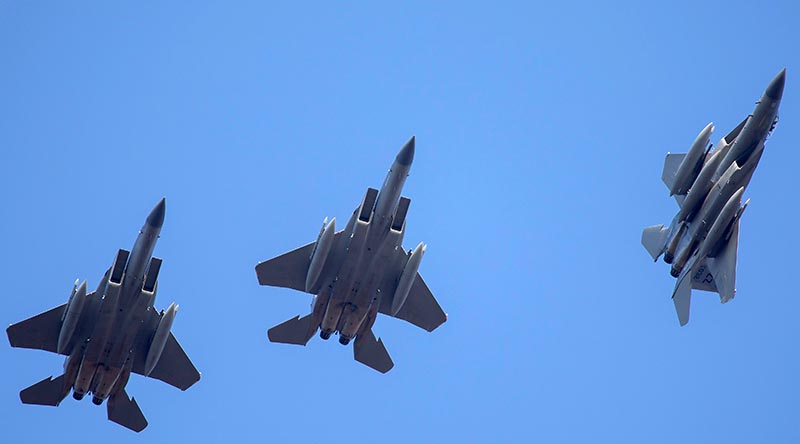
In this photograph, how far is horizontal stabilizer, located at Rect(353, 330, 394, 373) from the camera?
116ft

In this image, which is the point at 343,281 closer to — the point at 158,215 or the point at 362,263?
the point at 362,263

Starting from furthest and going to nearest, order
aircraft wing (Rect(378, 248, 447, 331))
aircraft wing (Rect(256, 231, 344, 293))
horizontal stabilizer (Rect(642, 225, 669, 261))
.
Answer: horizontal stabilizer (Rect(642, 225, 669, 261))
aircraft wing (Rect(378, 248, 447, 331))
aircraft wing (Rect(256, 231, 344, 293))

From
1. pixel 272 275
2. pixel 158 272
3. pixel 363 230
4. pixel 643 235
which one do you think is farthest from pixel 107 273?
pixel 643 235

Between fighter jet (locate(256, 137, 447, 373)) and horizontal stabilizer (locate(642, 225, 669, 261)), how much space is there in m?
6.62

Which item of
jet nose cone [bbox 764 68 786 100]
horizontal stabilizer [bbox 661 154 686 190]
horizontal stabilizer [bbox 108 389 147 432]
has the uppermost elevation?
horizontal stabilizer [bbox 661 154 686 190]

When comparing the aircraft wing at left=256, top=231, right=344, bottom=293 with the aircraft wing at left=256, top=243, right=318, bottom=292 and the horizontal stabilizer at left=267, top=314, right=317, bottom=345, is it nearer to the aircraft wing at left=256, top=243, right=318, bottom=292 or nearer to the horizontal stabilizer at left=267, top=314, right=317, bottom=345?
the aircraft wing at left=256, top=243, right=318, bottom=292

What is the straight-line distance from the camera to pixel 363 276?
1300 inches

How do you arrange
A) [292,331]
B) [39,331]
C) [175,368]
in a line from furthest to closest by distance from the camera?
1. [175,368]
2. [292,331]
3. [39,331]

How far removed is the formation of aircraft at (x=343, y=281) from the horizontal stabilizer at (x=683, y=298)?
0.10ft

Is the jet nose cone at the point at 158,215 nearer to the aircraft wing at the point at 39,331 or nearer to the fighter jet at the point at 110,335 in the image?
the fighter jet at the point at 110,335

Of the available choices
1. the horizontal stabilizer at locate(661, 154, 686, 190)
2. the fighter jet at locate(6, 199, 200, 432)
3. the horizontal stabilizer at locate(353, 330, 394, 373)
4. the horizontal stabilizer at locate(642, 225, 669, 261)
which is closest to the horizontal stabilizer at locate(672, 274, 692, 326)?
the horizontal stabilizer at locate(642, 225, 669, 261)

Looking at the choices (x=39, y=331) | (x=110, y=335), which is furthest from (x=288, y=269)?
(x=39, y=331)

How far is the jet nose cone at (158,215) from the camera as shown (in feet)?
99.6

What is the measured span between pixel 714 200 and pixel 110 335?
55.3ft
